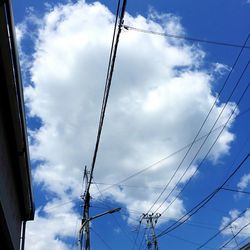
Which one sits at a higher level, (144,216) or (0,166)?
(144,216)

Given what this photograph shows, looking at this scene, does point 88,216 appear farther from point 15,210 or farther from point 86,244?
point 15,210

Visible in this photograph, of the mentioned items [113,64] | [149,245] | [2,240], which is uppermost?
[149,245]

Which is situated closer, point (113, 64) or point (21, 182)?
point (21, 182)

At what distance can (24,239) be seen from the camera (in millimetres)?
9703

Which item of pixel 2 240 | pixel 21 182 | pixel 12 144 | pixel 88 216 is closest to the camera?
pixel 12 144

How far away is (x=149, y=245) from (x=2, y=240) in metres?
28.7

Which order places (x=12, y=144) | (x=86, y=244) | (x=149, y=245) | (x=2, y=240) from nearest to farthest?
(x=12, y=144) < (x=2, y=240) < (x=86, y=244) < (x=149, y=245)

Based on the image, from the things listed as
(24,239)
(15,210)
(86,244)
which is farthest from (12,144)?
(86,244)

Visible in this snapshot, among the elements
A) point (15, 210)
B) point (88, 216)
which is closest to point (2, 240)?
point (15, 210)

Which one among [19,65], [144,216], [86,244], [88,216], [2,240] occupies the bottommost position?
[2,240]

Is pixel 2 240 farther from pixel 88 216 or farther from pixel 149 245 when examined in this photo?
pixel 149 245

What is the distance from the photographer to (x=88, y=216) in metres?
20.4

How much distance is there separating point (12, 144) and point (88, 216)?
14299mm

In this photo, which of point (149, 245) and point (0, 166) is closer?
point (0, 166)
